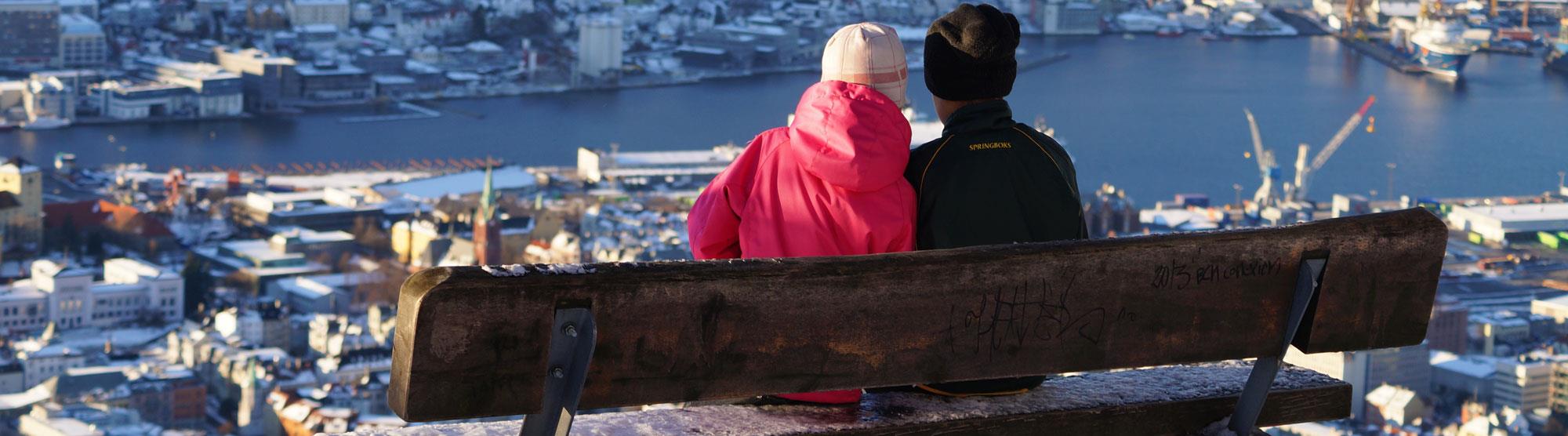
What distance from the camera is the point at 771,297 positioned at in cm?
87

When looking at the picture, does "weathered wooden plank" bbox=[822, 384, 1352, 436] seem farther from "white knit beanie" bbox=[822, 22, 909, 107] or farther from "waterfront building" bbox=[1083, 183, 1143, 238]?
"waterfront building" bbox=[1083, 183, 1143, 238]

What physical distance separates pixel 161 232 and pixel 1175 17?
53.4 feet

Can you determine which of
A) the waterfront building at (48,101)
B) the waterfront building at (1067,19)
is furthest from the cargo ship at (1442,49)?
the waterfront building at (48,101)

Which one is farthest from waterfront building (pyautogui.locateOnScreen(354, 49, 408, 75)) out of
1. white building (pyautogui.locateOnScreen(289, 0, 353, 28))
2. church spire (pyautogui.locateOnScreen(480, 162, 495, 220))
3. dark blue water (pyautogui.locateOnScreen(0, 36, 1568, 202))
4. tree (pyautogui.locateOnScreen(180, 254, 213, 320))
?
tree (pyautogui.locateOnScreen(180, 254, 213, 320))

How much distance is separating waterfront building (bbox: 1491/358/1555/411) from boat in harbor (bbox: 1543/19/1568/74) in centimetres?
1378

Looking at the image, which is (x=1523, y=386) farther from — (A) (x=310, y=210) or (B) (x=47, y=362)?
(A) (x=310, y=210)

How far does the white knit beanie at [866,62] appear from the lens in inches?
46.2

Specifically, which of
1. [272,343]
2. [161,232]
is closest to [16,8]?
[161,232]

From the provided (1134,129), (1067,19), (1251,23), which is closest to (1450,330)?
(1134,129)

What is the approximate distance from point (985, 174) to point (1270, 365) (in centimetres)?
17

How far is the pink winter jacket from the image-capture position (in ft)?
3.53

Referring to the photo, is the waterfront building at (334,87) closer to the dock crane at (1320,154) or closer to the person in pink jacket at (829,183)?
the dock crane at (1320,154)

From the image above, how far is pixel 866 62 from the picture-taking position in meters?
1.17

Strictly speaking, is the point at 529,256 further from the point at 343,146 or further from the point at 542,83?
the point at 542,83
